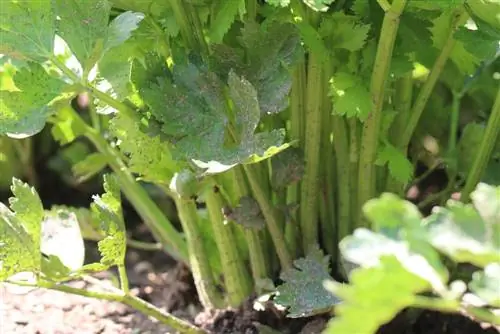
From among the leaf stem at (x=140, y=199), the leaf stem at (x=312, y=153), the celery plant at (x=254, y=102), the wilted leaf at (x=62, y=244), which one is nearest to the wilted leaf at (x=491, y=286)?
the celery plant at (x=254, y=102)

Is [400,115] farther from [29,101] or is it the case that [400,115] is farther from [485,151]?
[29,101]

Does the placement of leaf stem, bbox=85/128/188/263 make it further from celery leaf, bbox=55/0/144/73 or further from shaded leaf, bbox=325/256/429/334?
shaded leaf, bbox=325/256/429/334

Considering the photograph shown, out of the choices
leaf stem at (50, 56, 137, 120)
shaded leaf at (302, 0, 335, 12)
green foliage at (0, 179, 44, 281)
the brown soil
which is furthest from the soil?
shaded leaf at (302, 0, 335, 12)

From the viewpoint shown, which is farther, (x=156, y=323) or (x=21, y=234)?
(x=156, y=323)

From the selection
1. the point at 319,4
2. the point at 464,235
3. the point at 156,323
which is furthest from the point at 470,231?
the point at 156,323

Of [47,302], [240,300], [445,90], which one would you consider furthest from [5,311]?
[445,90]

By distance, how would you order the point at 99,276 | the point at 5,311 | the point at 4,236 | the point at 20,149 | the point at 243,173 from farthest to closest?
the point at 20,149
the point at 99,276
the point at 5,311
the point at 243,173
the point at 4,236

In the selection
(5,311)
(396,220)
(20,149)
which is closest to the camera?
(396,220)

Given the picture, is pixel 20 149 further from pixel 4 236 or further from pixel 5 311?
pixel 4 236
